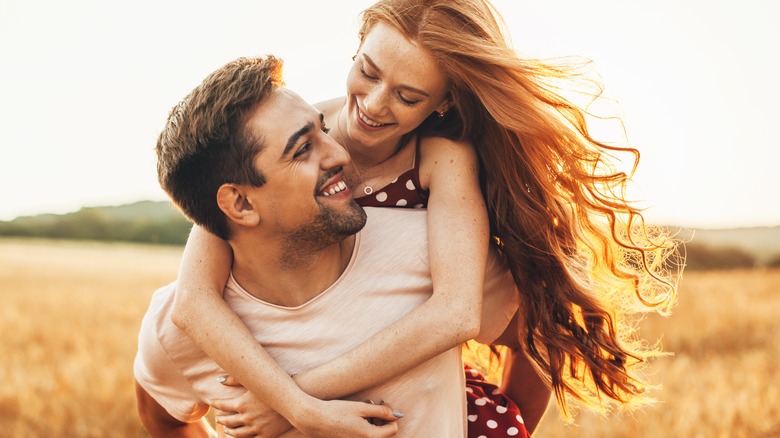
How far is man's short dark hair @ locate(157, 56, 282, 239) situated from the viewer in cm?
304

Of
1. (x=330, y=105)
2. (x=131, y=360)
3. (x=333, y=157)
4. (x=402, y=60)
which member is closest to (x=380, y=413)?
(x=333, y=157)

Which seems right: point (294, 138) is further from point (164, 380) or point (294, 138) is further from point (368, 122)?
point (164, 380)

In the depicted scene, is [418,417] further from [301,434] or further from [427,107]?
[427,107]

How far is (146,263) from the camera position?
56.3 ft

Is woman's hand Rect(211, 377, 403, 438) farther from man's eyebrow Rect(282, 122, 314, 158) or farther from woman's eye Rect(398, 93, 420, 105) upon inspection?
woman's eye Rect(398, 93, 420, 105)

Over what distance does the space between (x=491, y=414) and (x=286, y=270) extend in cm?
113

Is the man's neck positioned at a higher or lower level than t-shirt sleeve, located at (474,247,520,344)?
higher

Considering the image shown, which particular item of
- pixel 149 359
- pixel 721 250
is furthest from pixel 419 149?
pixel 721 250

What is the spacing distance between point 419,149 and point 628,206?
1009 millimetres

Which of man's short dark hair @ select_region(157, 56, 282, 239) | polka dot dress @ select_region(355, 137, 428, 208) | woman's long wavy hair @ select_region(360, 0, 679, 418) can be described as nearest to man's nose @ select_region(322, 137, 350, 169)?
man's short dark hair @ select_region(157, 56, 282, 239)

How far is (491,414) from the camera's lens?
11.5 feet

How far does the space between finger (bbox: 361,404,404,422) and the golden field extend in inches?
113

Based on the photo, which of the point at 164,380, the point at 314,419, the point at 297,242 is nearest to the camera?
the point at 314,419

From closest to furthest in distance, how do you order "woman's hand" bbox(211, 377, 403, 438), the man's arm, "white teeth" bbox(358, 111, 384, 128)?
"woman's hand" bbox(211, 377, 403, 438)
"white teeth" bbox(358, 111, 384, 128)
the man's arm
